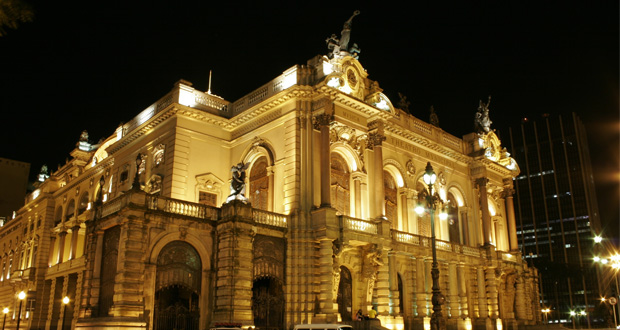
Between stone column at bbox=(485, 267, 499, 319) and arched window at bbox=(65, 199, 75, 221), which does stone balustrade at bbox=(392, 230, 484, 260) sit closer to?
stone column at bbox=(485, 267, 499, 319)

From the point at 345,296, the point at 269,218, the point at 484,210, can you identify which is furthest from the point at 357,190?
the point at 484,210

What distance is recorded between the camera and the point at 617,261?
28641 millimetres

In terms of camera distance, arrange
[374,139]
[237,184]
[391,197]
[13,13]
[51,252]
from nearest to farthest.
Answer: [13,13], [237,184], [374,139], [391,197], [51,252]

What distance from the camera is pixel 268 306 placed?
90.0 ft

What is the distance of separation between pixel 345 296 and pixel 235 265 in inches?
304

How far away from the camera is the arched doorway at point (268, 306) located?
90.4 ft

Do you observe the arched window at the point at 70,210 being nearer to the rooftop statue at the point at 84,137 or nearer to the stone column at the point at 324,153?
the rooftop statue at the point at 84,137

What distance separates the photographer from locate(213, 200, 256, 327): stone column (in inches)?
1001

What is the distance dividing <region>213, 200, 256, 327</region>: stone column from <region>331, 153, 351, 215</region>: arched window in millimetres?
6677

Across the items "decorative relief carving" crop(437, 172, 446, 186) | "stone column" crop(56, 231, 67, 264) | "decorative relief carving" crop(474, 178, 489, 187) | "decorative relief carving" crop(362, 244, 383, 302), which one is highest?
"decorative relief carving" crop(474, 178, 489, 187)

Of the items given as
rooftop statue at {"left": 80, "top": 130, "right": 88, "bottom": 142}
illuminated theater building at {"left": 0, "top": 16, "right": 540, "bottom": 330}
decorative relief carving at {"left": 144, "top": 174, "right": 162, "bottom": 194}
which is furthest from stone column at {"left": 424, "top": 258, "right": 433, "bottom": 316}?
rooftop statue at {"left": 80, "top": 130, "right": 88, "bottom": 142}

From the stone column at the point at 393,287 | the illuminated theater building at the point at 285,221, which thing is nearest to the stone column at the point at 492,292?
the illuminated theater building at the point at 285,221

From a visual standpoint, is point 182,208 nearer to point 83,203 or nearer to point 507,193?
point 83,203

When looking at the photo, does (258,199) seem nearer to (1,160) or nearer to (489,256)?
(489,256)
